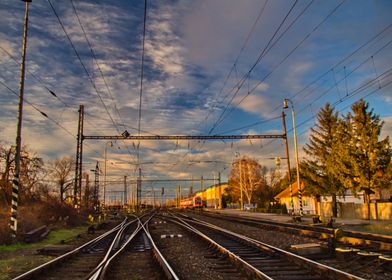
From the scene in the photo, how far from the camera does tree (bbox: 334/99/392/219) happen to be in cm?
3359

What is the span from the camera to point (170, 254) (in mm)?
13891

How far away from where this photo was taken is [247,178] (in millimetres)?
88750

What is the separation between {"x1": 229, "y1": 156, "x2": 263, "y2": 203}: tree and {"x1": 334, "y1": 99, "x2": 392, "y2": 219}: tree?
4849cm

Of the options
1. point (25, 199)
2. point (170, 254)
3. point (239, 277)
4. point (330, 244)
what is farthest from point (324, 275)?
point (25, 199)

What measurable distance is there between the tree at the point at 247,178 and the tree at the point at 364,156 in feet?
159

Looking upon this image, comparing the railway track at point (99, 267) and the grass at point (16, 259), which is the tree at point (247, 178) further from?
the railway track at point (99, 267)

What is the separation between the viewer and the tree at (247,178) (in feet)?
282

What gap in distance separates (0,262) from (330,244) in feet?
35.5

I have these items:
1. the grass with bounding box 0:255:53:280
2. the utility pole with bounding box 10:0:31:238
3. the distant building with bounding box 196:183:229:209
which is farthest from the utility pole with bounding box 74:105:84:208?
the distant building with bounding box 196:183:229:209

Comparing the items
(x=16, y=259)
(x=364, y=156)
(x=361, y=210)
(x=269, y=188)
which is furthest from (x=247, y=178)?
(x=16, y=259)

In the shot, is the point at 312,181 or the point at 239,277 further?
the point at 312,181

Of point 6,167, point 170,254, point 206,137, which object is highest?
point 206,137

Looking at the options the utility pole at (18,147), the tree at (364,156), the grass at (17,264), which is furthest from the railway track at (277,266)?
the tree at (364,156)

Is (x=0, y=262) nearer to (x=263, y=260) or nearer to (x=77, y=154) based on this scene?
(x=263, y=260)
